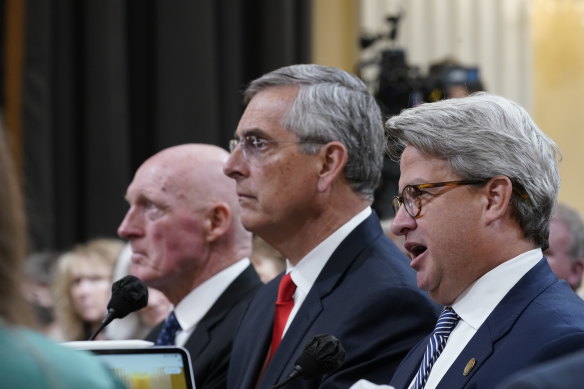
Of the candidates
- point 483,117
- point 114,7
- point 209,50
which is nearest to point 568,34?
point 209,50

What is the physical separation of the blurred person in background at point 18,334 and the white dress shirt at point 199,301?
1965mm

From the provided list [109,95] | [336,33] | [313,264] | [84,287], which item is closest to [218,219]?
[313,264]

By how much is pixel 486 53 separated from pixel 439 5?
397 mm

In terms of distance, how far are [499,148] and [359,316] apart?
0.50 meters

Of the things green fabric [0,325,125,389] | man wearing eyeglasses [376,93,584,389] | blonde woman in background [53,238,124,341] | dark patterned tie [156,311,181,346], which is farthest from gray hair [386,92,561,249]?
blonde woman in background [53,238,124,341]

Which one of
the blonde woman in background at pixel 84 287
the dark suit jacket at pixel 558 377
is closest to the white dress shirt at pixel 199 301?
the blonde woman in background at pixel 84 287

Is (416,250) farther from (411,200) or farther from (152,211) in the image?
(152,211)

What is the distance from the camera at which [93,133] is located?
5.84m

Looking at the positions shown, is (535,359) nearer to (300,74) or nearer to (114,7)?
(300,74)

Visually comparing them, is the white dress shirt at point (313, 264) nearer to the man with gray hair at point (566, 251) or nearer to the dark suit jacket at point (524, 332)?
the dark suit jacket at point (524, 332)

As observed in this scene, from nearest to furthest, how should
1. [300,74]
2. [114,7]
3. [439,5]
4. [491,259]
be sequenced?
[491,259]
[300,74]
[114,7]
[439,5]

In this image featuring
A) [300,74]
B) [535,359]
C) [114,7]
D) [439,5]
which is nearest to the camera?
[535,359]

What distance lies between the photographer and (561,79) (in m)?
7.12

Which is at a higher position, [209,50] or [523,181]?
[523,181]
